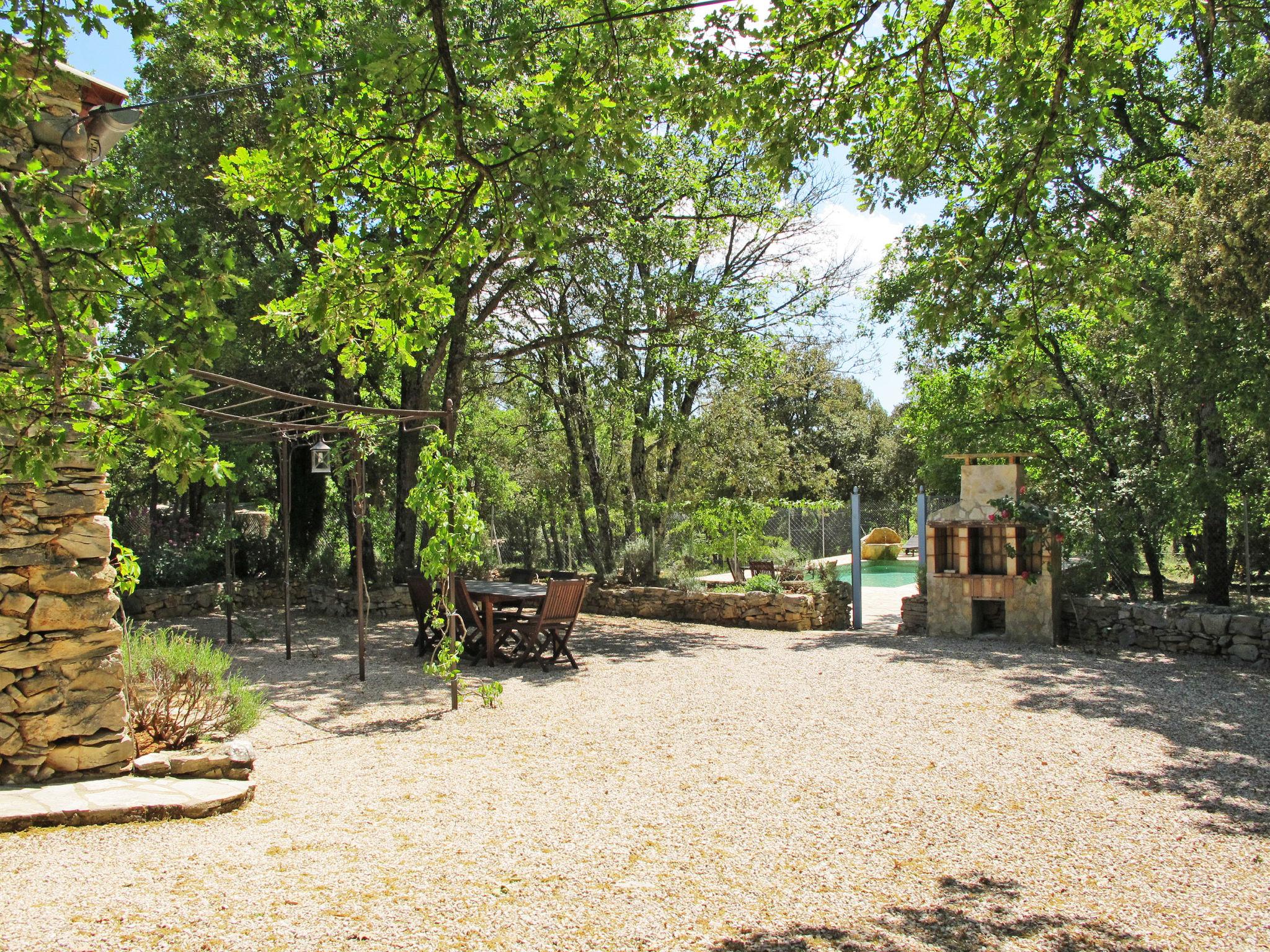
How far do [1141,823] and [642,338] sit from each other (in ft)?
31.1

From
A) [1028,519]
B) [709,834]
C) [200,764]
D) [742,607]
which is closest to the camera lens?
[709,834]

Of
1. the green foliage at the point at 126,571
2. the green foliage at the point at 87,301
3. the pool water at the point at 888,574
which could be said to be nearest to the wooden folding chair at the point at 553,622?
the green foliage at the point at 126,571

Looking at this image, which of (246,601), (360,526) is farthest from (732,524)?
(246,601)

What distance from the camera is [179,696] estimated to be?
5.43 metres

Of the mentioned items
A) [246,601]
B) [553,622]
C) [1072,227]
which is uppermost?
[1072,227]

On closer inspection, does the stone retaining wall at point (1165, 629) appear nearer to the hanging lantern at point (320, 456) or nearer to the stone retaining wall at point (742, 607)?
the stone retaining wall at point (742, 607)

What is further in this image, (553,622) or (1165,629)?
(1165,629)

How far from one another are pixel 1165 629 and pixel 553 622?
646 centimetres

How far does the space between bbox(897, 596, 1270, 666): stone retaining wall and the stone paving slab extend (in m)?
8.69

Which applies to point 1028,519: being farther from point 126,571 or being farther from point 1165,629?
point 126,571

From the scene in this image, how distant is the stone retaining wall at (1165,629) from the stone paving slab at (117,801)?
869cm

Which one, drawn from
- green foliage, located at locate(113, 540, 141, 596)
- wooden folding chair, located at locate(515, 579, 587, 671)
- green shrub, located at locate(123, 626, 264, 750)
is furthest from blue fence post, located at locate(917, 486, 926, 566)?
green foliage, located at locate(113, 540, 141, 596)

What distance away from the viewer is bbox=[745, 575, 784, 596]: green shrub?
12.4 m

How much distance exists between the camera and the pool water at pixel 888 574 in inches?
829
